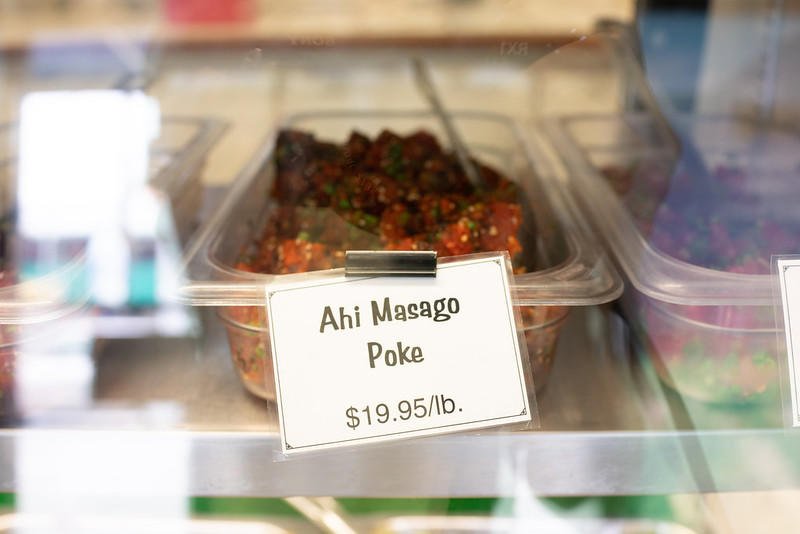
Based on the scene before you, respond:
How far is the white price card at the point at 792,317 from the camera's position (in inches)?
25.8

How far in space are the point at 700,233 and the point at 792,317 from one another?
0.26 meters

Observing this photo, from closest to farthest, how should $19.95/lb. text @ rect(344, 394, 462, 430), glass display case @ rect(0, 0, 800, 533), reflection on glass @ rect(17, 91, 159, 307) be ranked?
$19.95/lb. text @ rect(344, 394, 462, 430) → glass display case @ rect(0, 0, 800, 533) → reflection on glass @ rect(17, 91, 159, 307)

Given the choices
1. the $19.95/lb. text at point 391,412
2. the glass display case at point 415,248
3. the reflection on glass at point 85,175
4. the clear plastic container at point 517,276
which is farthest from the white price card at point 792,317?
the reflection on glass at point 85,175

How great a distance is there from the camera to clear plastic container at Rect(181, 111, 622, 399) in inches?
30.4

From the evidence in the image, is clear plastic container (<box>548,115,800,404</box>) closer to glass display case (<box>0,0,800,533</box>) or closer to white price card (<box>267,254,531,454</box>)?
glass display case (<box>0,0,800,533</box>)

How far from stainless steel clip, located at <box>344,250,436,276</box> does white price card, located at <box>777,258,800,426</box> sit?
331mm

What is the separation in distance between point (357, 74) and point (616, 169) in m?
0.66

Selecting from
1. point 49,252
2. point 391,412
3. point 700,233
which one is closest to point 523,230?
point 700,233

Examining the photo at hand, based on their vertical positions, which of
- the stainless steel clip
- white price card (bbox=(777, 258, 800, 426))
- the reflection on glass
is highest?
the reflection on glass

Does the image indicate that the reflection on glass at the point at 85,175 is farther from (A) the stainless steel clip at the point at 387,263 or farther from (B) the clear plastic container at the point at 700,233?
(B) the clear plastic container at the point at 700,233

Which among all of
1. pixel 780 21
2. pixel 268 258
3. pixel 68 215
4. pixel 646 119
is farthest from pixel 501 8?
pixel 68 215


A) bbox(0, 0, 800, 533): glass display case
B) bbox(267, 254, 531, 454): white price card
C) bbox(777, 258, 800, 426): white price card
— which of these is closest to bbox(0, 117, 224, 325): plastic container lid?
bbox(0, 0, 800, 533): glass display case

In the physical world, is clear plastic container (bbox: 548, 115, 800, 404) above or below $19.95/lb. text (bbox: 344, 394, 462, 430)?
above

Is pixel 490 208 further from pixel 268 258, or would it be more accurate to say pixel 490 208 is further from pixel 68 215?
pixel 68 215
